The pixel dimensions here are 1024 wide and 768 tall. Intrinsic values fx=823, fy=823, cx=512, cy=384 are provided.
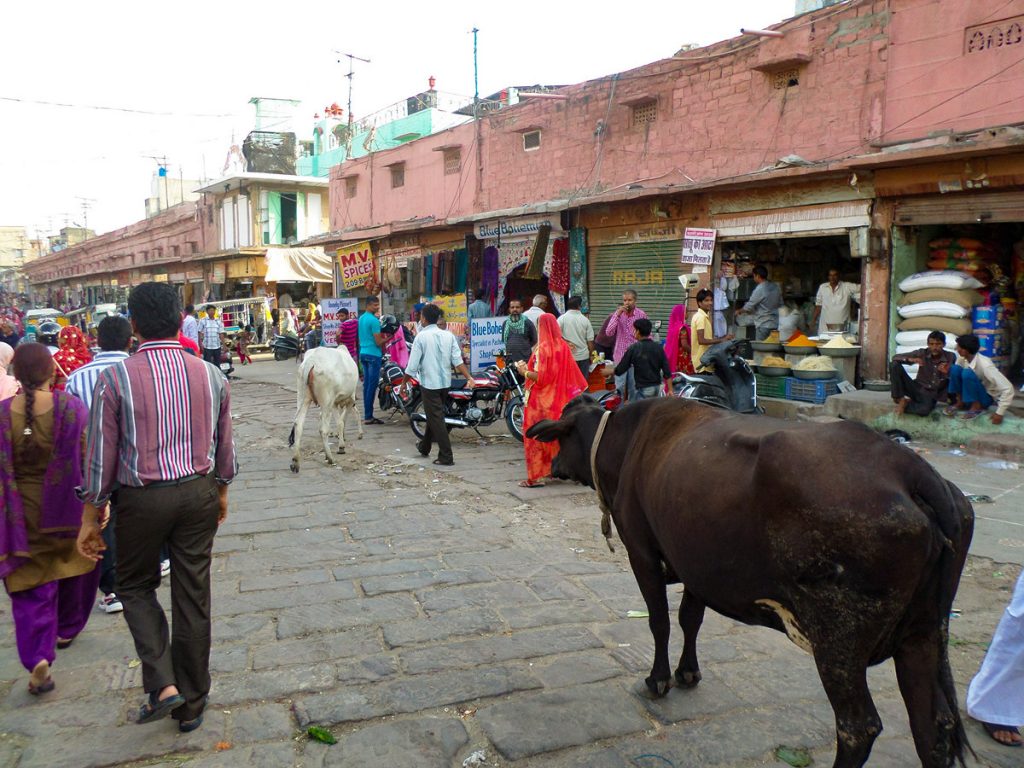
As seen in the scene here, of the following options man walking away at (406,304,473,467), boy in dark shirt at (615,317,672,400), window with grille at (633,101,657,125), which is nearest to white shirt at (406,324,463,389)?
man walking away at (406,304,473,467)

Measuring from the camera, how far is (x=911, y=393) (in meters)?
9.59

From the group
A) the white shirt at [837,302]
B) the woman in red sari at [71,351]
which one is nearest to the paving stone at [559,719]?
the woman in red sari at [71,351]

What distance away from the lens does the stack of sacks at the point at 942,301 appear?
9.95 metres

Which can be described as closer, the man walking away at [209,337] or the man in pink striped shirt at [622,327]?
the man in pink striped shirt at [622,327]

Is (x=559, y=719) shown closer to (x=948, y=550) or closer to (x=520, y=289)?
(x=948, y=550)

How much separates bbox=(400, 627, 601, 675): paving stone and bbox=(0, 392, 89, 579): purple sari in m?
1.76

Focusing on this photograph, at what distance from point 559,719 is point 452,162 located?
17.8m

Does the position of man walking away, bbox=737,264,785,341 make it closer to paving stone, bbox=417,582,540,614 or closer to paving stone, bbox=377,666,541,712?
paving stone, bbox=417,582,540,614

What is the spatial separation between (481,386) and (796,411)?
4.17 m

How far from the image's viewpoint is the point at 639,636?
4355 mm

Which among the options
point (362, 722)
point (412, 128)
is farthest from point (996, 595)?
point (412, 128)

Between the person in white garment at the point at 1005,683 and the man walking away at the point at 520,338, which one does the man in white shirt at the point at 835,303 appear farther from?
the person in white garment at the point at 1005,683

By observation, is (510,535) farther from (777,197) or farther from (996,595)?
(777,197)

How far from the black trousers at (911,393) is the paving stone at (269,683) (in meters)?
7.92
